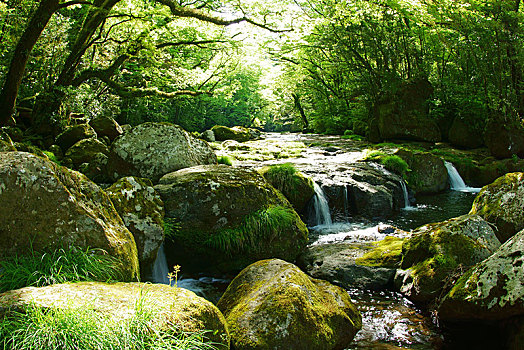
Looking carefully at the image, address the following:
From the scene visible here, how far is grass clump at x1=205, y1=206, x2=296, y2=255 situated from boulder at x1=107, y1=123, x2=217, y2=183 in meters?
2.23

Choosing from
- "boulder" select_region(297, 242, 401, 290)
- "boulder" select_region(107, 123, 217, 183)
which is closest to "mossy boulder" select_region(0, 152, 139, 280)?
"boulder" select_region(297, 242, 401, 290)

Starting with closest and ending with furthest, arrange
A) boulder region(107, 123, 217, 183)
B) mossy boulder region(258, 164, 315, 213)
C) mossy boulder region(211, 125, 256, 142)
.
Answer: boulder region(107, 123, 217, 183)
mossy boulder region(258, 164, 315, 213)
mossy boulder region(211, 125, 256, 142)

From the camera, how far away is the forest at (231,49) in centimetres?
974

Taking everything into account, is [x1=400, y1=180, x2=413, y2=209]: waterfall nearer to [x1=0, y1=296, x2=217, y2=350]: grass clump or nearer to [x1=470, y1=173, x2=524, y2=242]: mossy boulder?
[x1=470, y1=173, x2=524, y2=242]: mossy boulder

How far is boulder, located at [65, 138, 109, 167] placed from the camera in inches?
368

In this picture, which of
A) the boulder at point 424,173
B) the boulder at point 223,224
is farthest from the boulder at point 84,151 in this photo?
the boulder at point 424,173

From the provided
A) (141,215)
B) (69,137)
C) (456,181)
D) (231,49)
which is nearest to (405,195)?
(456,181)

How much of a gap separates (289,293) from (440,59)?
1989 centimetres

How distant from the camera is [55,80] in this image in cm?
1055

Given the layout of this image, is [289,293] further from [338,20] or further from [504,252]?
[338,20]

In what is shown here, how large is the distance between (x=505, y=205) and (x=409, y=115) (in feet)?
43.6

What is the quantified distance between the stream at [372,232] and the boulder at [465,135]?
12.0 feet

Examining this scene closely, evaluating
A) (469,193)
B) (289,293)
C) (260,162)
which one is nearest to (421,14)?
(469,193)

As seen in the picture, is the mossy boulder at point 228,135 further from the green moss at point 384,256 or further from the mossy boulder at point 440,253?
the mossy boulder at point 440,253
